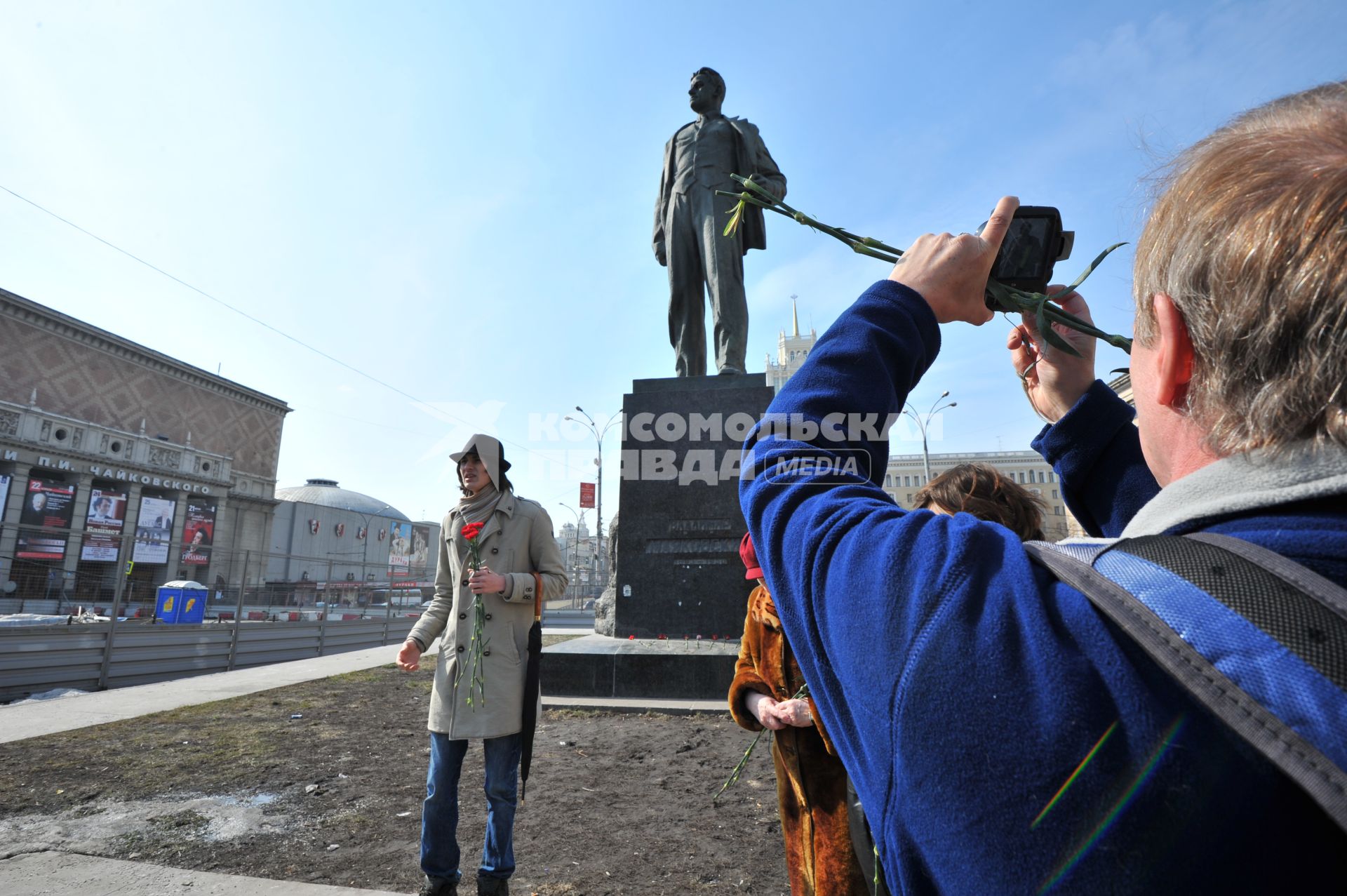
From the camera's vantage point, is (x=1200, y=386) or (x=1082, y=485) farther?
(x=1082, y=485)

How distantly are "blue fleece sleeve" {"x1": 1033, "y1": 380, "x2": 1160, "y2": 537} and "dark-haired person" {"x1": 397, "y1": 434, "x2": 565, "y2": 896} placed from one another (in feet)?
8.04

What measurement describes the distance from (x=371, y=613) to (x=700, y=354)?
60.8ft

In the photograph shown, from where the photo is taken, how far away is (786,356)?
58.2m

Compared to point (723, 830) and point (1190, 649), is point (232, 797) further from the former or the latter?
point (1190, 649)

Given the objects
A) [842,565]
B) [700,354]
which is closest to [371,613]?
[700,354]

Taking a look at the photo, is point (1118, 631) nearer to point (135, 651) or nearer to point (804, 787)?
point (804, 787)

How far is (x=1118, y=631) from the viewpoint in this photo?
0.52 metres

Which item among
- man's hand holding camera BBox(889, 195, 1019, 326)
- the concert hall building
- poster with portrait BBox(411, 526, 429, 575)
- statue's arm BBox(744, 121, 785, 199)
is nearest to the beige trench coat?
man's hand holding camera BBox(889, 195, 1019, 326)

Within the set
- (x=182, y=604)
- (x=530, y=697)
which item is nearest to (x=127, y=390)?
(x=182, y=604)

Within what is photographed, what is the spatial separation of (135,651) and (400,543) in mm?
43776

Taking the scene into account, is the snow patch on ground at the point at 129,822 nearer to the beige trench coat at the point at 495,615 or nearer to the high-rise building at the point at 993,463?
the beige trench coat at the point at 495,615

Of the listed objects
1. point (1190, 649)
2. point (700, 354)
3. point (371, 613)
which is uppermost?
point (700, 354)

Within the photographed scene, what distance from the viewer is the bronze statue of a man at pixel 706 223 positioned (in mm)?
7691

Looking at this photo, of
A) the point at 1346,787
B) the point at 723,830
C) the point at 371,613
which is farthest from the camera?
the point at 371,613
